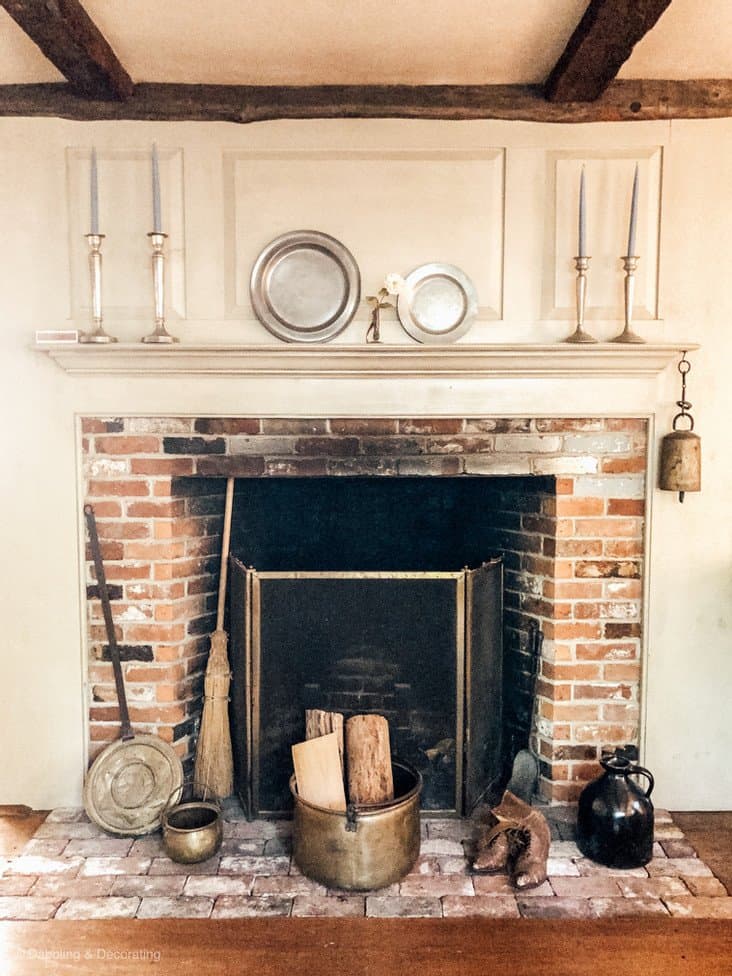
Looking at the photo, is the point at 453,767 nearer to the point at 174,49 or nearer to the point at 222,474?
the point at 222,474

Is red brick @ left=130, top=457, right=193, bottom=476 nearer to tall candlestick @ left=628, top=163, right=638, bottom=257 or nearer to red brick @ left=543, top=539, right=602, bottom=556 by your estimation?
red brick @ left=543, top=539, right=602, bottom=556

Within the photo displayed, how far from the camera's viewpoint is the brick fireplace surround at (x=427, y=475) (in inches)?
88.6

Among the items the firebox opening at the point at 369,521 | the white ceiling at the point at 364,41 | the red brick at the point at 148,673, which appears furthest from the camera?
the firebox opening at the point at 369,521

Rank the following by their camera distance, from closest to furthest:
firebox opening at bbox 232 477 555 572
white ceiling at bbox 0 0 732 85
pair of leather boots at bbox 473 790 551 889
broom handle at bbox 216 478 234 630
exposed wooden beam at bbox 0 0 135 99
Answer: exposed wooden beam at bbox 0 0 135 99 → white ceiling at bbox 0 0 732 85 → pair of leather boots at bbox 473 790 551 889 → broom handle at bbox 216 478 234 630 → firebox opening at bbox 232 477 555 572

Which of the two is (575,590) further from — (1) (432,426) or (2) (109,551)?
(2) (109,551)

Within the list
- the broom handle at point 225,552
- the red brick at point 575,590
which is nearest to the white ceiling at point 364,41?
the broom handle at point 225,552

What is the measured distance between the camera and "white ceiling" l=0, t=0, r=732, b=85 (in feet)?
5.99

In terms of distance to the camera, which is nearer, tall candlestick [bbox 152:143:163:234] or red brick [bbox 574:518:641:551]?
tall candlestick [bbox 152:143:163:234]

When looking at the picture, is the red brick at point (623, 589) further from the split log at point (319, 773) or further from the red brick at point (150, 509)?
the red brick at point (150, 509)

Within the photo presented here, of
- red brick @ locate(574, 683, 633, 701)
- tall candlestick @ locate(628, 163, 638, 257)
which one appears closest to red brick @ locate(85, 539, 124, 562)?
red brick @ locate(574, 683, 633, 701)

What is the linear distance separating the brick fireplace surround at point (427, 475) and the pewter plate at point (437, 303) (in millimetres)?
271

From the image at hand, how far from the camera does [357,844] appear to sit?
1905 millimetres

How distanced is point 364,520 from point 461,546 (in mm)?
372

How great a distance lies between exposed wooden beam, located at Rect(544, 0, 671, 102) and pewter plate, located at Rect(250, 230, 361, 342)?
0.76 m
